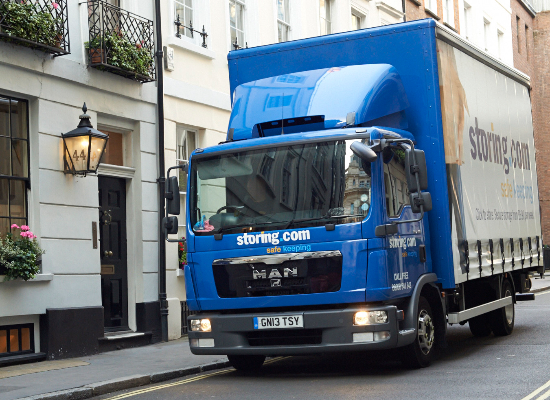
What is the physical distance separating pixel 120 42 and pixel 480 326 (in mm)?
6994

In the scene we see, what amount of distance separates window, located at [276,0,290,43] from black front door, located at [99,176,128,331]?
662 centimetres

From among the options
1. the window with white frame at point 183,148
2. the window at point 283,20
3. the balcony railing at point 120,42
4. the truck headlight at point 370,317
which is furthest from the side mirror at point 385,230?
the window at point 283,20

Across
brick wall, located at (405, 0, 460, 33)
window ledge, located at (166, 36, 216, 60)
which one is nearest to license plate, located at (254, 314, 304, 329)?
window ledge, located at (166, 36, 216, 60)

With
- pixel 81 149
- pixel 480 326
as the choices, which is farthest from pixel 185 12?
pixel 480 326

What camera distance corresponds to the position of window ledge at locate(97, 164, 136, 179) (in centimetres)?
1361

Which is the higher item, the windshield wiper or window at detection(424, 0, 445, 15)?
window at detection(424, 0, 445, 15)

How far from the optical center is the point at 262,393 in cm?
861

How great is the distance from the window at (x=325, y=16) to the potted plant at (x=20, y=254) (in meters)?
11.3

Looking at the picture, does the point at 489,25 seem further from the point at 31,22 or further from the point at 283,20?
the point at 31,22

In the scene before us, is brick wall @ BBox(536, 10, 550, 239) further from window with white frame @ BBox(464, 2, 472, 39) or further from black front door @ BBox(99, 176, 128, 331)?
black front door @ BBox(99, 176, 128, 331)

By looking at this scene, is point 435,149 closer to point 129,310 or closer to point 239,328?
point 239,328

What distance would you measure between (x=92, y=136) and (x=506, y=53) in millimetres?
27727

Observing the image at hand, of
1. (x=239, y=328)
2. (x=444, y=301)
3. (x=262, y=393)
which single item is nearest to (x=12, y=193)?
(x=239, y=328)

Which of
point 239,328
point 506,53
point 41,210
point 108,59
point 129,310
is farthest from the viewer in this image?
point 506,53
